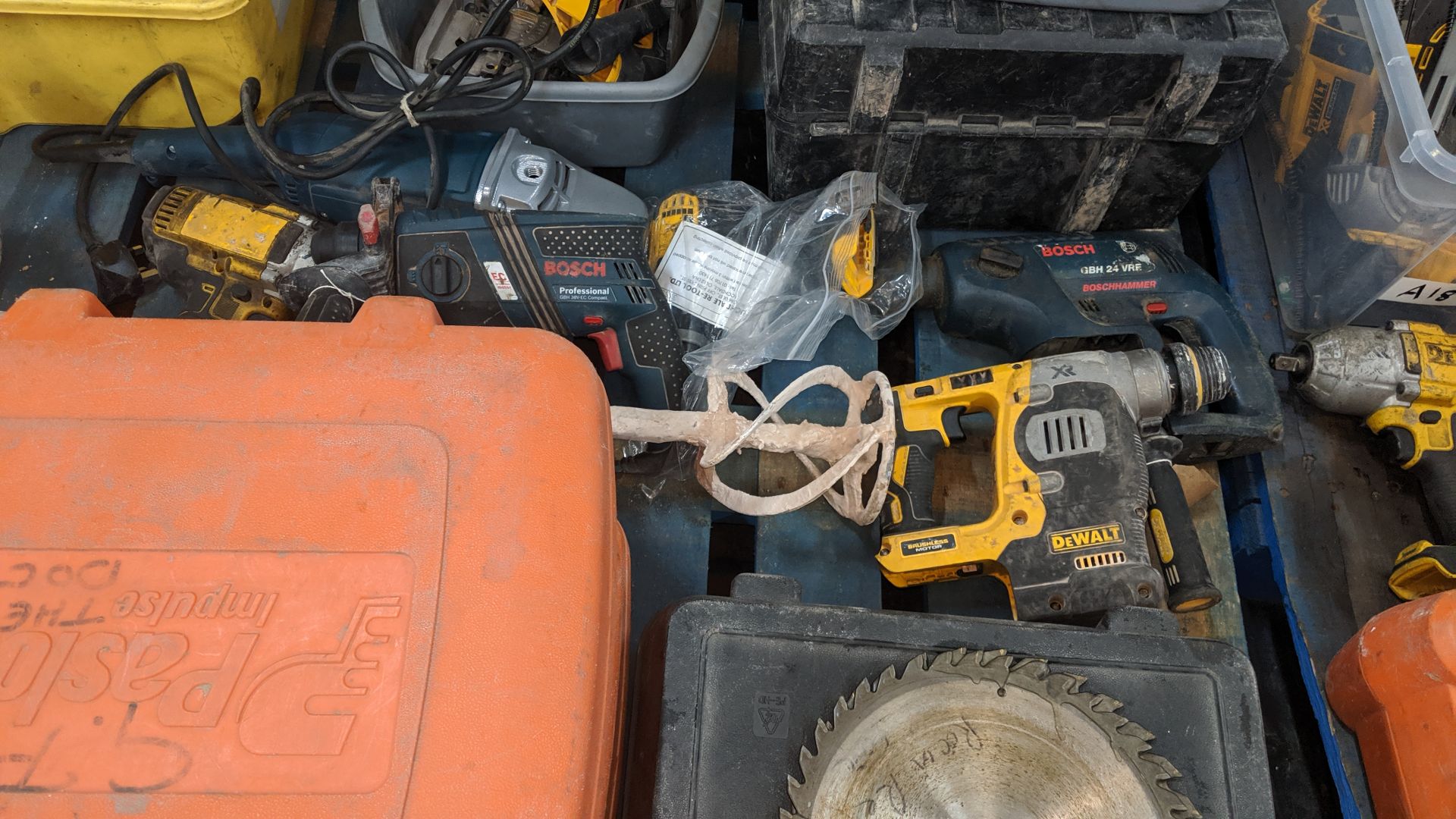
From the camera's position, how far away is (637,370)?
3.42 ft

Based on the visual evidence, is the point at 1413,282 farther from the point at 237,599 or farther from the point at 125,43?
the point at 125,43

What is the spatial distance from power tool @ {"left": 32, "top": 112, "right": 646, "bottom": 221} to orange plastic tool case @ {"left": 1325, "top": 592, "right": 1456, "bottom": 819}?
0.94 metres

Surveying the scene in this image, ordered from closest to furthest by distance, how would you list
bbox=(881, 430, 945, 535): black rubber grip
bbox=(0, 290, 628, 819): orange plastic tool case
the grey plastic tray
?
1. bbox=(0, 290, 628, 819): orange plastic tool case
2. bbox=(881, 430, 945, 535): black rubber grip
3. the grey plastic tray

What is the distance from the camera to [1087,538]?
886mm

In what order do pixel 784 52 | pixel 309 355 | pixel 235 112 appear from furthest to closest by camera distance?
pixel 235 112
pixel 784 52
pixel 309 355

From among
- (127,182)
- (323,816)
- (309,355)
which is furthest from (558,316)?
(127,182)

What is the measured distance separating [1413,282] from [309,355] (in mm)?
1265

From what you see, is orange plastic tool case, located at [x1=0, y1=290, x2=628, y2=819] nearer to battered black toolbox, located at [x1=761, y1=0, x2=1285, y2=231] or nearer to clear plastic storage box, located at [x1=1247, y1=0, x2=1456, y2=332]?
battered black toolbox, located at [x1=761, y1=0, x2=1285, y2=231]

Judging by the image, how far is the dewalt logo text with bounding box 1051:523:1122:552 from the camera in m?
0.88

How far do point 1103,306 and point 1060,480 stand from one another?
0.30 meters

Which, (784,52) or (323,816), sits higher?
(784,52)

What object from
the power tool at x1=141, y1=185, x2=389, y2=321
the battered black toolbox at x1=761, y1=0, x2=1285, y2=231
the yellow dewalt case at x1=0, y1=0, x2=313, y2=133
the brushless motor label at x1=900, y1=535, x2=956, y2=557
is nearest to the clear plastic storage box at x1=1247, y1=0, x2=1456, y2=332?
the battered black toolbox at x1=761, y1=0, x2=1285, y2=231

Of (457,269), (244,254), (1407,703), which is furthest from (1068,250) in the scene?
(244,254)

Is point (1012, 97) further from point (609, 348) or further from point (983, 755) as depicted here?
point (983, 755)
